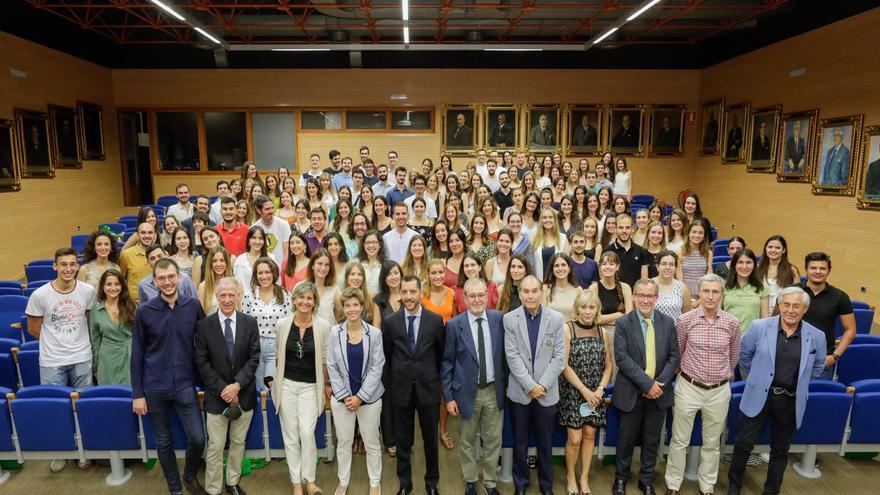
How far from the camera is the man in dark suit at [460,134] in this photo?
13977 mm

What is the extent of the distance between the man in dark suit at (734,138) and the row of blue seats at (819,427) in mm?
9378

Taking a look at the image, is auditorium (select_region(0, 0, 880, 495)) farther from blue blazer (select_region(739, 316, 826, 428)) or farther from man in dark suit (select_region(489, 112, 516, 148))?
man in dark suit (select_region(489, 112, 516, 148))

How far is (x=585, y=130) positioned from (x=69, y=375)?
12760mm

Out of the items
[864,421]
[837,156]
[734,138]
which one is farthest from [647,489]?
[734,138]

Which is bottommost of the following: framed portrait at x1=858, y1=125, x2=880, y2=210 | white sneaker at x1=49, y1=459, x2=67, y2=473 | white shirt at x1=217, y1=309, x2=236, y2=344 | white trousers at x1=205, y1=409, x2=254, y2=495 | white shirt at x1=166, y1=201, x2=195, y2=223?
white sneaker at x1=49, y1=459, x2=67, y2=473

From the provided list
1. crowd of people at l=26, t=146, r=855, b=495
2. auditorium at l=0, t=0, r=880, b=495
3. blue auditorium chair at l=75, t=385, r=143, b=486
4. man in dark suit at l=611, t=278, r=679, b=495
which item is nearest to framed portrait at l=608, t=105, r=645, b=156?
auditorium at l=0, t=0, r=880, b=495

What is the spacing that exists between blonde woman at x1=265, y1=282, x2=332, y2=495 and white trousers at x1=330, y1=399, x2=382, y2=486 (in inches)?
7.3

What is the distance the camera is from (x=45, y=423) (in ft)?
12.6

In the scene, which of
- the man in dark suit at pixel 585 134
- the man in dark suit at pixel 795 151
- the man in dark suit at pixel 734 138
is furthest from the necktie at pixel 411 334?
the man in dark suit at pixel 585 134

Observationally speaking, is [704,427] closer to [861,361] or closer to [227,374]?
[861,361]

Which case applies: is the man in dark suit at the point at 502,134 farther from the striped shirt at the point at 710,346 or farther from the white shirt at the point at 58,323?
the white shirt at the point at 58,323

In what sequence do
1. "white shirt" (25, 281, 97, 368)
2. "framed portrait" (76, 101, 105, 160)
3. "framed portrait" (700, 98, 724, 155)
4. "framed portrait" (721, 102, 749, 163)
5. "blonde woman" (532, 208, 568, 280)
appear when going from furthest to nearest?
"framed portrait" (700, 98, 724, 155) → "framed portrait" (76, 101, 105, 160) → "framed portrait" (721, 102, 749, 163) → "blonde woman" (532, 208, 568, 280) → "white shirt" (25, 281, 97, 368)

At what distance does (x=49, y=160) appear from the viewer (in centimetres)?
1080

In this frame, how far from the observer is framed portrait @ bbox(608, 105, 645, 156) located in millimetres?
13914
